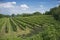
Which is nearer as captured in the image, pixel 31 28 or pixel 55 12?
pixel 55 12

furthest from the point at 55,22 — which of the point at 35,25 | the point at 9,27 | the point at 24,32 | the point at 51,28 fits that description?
the point at 9,27

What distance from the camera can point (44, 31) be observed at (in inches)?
112

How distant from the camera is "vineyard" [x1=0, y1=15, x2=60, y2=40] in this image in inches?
109

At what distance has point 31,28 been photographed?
2934 millimetres

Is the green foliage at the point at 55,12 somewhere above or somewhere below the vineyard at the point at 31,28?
above

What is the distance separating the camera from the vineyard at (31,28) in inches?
109

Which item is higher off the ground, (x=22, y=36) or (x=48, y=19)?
(x=48, y=19)

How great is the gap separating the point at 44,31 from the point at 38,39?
0.18 meters

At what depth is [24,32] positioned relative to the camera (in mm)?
2855

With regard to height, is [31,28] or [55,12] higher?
[55,12]

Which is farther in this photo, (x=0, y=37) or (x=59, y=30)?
(x=59, y=30)

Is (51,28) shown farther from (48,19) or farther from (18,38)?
(18,38)

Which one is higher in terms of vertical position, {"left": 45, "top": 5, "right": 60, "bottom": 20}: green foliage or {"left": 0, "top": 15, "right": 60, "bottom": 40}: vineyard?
{"left": 45, "top": 5, "right": 60, "bottom": 20}: green foliage

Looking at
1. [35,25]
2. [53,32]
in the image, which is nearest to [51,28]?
[53,32]
